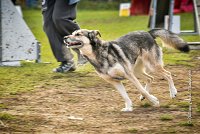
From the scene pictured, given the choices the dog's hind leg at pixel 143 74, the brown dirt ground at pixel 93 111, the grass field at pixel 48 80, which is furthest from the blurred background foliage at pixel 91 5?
the dog's hind leg at pixel 143 74

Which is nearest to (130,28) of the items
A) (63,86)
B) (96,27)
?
(96,27)

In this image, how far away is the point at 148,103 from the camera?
305 inches

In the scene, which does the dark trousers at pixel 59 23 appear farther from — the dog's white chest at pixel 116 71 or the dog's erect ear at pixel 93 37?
the dog's white chest at pixel 116 71

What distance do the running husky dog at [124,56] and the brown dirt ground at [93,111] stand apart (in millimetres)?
276

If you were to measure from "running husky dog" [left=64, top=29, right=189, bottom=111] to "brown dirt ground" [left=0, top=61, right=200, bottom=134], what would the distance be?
10.9 inches

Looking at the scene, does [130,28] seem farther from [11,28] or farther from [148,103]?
[148,103]

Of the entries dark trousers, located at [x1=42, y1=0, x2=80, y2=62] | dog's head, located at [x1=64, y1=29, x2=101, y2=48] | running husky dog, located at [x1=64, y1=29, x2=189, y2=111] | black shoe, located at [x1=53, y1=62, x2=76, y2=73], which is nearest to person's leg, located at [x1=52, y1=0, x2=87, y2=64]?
dark trousers, located at [x1=42, y1=0, x2=80, y2=62]

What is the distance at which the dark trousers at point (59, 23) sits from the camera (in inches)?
400

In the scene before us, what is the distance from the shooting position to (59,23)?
10.2m

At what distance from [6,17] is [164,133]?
602 centimetres

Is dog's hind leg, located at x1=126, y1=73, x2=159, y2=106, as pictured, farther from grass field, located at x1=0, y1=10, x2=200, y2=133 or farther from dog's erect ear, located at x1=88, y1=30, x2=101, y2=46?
dog's erect ear, located at x1=88, y1=30, x2=101, y2=46

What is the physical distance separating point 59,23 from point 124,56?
275cm

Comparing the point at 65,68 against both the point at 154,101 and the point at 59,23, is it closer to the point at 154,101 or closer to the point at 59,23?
the point at 59,23

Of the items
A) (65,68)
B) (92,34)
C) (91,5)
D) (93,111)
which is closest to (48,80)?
(65,68)
